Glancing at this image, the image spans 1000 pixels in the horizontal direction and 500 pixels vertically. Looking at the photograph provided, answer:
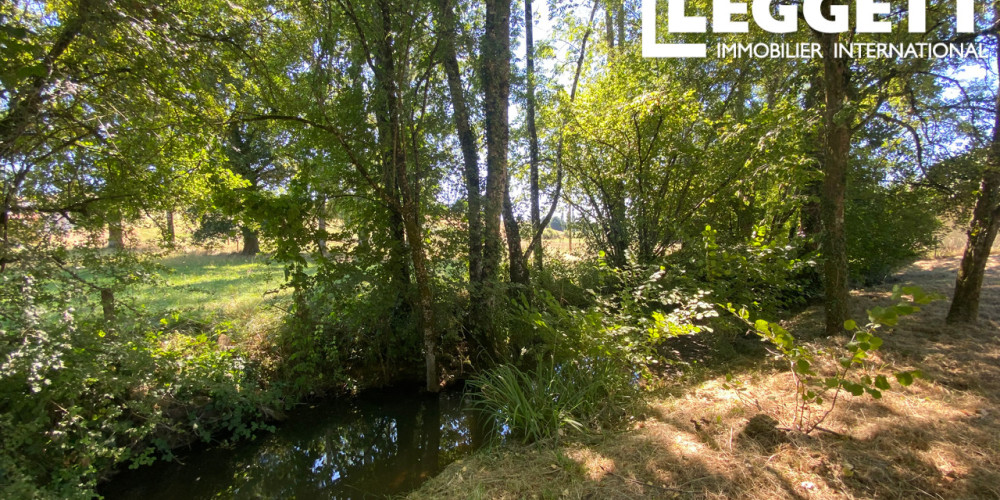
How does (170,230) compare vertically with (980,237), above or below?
above

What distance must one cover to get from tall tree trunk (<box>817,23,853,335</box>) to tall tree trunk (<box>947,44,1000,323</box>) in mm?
1406

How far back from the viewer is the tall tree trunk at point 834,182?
408 centimetres

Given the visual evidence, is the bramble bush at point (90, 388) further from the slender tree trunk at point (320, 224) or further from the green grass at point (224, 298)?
the slender tree trunk at point (320, 224)

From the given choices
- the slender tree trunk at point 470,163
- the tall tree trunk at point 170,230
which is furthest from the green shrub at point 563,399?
the tall tree trunk at point 170,230

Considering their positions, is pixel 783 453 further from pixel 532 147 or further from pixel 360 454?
pixel 532 147

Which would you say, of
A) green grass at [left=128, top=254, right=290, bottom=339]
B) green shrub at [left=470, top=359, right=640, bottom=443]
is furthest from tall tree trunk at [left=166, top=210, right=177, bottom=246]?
green shrub at [left=470, top=359, right=640, bottom=443]

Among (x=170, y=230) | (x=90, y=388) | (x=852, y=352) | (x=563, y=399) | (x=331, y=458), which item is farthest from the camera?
(x=170, y=230)

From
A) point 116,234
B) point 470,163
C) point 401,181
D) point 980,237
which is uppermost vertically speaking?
point 470,163

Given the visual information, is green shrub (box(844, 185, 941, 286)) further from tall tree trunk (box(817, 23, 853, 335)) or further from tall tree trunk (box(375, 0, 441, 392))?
tall tree trunk (box(375, 0, 441, 392))

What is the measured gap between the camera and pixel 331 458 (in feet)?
14.8

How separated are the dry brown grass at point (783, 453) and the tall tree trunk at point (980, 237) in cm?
88

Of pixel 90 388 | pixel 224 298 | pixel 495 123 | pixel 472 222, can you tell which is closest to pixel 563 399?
pixel 472 222

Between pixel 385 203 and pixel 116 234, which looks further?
pixel 385 203

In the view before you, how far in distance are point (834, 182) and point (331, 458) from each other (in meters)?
6.18
